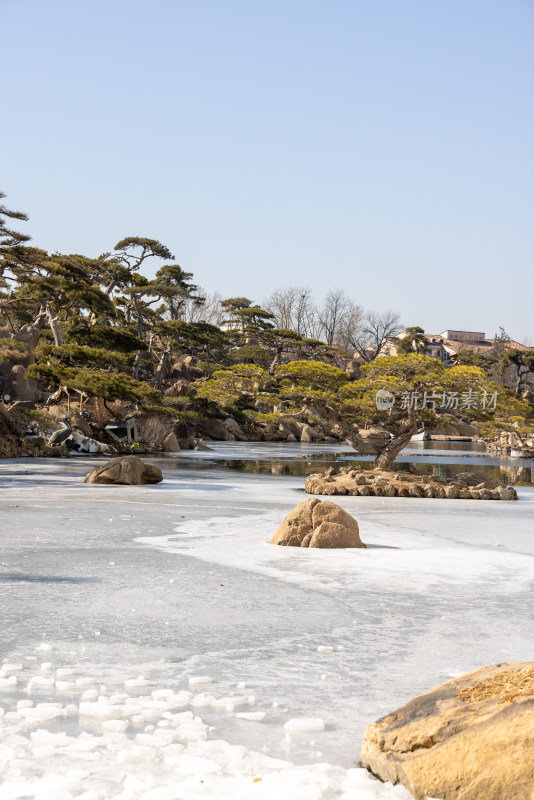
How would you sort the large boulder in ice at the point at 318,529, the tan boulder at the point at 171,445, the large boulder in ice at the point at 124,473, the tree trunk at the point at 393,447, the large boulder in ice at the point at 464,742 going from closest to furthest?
1. the large boulder in ice at the point at 464,742
2. the large boulder in ice at the point at 318,529
3. the large boulder in ice at the point at 124,473
4. the tree trunk at the point at 393,447
5. the tan boulder at the point at 171,445

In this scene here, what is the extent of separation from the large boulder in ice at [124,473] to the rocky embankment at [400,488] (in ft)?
10.7

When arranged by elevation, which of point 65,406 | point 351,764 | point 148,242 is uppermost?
point 148,242

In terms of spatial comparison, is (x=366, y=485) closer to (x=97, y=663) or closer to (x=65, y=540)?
(x=65, y=540)

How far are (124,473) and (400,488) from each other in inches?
213

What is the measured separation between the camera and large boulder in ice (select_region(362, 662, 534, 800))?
222 cm

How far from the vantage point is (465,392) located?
656 inches

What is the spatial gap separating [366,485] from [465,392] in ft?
11.8

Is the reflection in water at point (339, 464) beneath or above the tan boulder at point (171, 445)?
beneath

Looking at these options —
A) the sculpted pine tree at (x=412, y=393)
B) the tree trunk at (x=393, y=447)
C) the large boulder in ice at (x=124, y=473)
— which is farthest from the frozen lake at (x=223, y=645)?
the tree trunk at (x=393, y=447)

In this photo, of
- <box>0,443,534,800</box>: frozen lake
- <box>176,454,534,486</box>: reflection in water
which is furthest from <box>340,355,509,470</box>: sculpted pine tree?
<box>0,443,534,800</box>: frozen lake

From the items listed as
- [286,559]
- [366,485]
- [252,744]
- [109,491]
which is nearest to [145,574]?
[286,559]

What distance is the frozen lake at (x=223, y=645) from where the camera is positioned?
8.55 feet

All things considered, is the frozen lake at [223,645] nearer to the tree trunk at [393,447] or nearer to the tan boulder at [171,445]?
the tree trunk at [393,447]

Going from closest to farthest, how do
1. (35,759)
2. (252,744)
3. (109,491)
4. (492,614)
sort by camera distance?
(35,759), (252,744), (492,614), (109,491)
